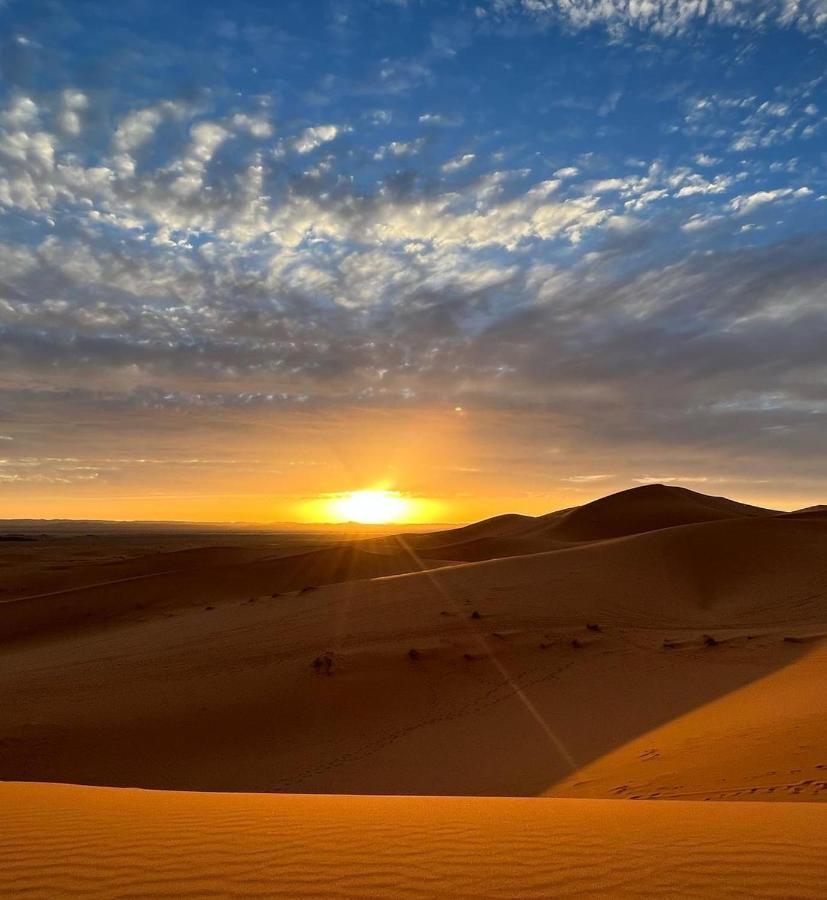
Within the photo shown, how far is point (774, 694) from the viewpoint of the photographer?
9.58 meters

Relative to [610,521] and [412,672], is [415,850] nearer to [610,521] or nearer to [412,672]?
[412,672]

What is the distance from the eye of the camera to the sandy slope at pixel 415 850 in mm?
3660

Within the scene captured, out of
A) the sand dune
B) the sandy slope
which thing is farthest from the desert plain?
the sand dune

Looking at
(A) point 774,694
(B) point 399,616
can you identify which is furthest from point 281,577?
(A) point 774,694

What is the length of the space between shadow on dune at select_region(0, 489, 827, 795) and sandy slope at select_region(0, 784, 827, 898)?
2.80 m

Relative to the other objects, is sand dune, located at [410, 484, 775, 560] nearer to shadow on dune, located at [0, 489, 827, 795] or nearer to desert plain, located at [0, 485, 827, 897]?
desert plain, located at [0, 485, 827, 897]

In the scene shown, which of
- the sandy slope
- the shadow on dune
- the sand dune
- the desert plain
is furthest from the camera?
the sand dune

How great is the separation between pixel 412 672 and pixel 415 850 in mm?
7911

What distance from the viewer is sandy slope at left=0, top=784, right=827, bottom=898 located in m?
3.66

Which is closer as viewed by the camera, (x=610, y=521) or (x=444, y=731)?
(x=444, y=731)

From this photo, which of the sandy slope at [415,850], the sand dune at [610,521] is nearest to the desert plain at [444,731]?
the sandy slope at [415,850]

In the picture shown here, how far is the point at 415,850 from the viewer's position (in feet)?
13.8

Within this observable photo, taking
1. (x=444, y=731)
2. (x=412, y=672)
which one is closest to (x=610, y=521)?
(x=412, y=672)

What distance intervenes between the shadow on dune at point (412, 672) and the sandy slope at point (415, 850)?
2.80 m
